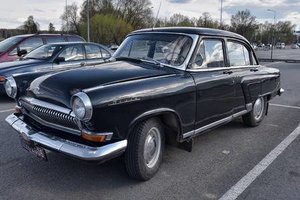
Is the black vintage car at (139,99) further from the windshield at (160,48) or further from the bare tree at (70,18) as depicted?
the bare tree at (70,18)

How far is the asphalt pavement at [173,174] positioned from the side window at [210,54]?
1.27m

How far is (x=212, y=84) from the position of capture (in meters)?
4.74

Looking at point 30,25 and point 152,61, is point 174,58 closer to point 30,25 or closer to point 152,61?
point 152,61

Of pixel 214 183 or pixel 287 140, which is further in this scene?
pixel 287 140

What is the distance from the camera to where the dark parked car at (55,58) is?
827 cm

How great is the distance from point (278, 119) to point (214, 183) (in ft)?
12.3

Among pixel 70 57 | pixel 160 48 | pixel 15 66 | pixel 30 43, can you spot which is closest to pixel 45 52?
pixel 70 57

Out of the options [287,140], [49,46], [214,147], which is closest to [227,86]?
[214,147]

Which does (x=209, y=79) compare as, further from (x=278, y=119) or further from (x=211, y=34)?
(x=278, y=119)

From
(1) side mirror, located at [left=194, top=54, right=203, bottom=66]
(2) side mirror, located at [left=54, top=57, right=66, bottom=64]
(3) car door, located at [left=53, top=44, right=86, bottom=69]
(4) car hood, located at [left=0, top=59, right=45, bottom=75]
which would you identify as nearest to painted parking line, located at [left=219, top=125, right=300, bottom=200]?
(1) side mirror, located at [left=194, top=54, right=203, bottom=66]

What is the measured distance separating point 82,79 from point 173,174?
5.26ft

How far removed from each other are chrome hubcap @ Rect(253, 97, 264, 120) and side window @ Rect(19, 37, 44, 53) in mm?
7211

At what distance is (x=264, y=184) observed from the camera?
4031mm

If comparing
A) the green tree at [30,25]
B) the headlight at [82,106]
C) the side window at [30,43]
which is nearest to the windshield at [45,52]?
the side window at [30,43]
